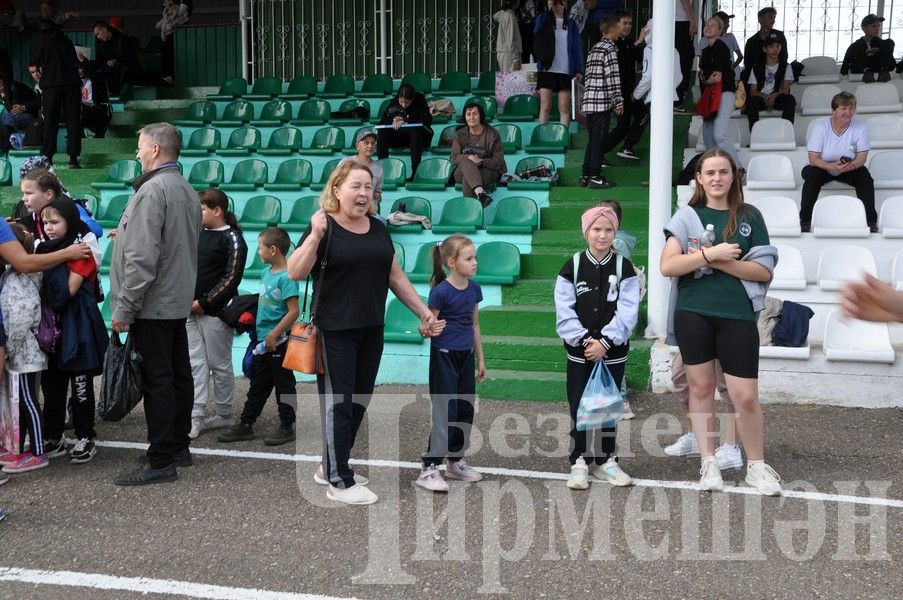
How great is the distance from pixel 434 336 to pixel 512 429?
1422 millimetres

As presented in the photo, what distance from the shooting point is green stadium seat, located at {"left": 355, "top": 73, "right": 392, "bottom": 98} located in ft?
44.6

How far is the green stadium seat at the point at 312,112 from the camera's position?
12.8 m

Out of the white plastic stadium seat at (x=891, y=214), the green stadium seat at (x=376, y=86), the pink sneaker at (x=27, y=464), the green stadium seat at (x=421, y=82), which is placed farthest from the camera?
Answer: the green stadium seat at (x=376, y=86)

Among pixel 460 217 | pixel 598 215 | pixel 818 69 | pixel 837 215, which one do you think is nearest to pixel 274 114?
pixel 460 217

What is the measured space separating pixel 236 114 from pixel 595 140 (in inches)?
235

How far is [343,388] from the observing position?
486cm

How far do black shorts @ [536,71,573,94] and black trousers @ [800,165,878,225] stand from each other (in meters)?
3.33

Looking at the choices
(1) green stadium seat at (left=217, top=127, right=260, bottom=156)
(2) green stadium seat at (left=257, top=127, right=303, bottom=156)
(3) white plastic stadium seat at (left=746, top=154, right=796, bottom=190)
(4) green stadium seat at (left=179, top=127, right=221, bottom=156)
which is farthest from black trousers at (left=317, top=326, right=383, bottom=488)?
(4) green stadium seat at (left=179, top=127, right=221, bottom=156)

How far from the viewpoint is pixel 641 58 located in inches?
471

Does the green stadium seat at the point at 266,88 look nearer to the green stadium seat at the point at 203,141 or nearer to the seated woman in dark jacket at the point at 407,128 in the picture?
the green stadium seat at the point at 203,141

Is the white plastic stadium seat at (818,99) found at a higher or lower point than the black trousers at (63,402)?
higher

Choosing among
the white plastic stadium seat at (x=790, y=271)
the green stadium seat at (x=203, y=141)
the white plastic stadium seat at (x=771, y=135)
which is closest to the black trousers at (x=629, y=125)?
the white plastic stadium seat at (x=771, y=135)

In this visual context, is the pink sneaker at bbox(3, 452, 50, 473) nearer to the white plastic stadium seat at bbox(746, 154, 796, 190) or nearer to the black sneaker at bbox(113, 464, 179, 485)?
the black sneaker at bbox(113, 464, 179, 485)

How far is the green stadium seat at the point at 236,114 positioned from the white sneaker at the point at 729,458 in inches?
372
